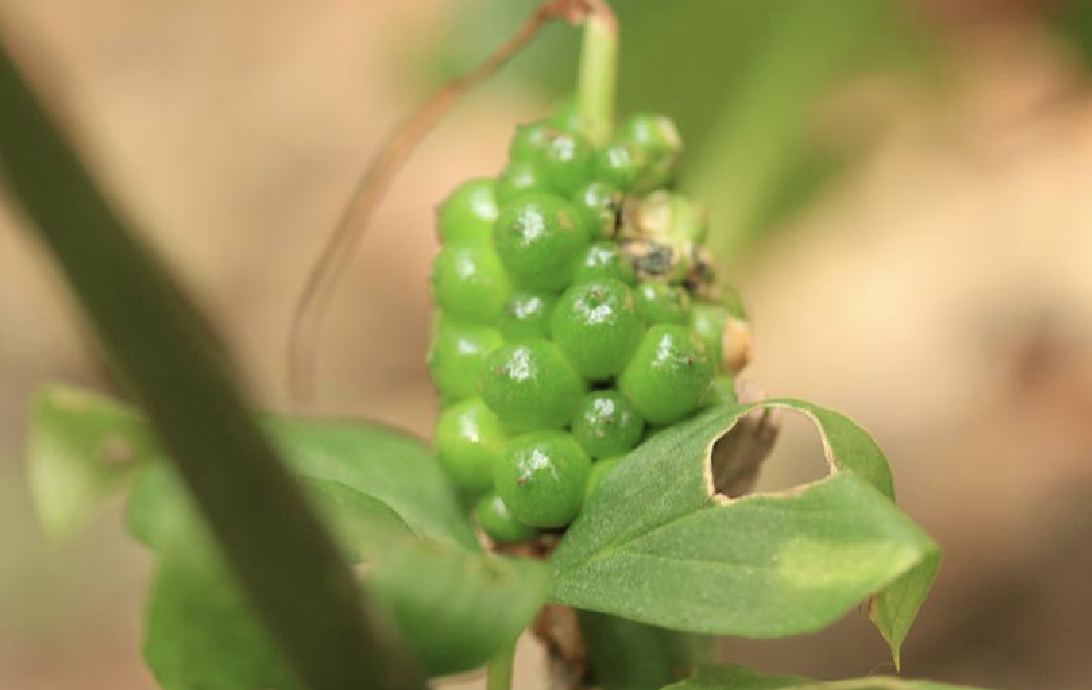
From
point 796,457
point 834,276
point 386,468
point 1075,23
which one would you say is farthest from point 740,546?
point 834,276

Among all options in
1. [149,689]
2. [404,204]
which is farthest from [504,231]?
[404,204]

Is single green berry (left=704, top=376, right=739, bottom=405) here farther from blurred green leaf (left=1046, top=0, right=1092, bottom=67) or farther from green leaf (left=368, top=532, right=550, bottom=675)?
blurred green leaf (left=1046, top=0, right=1092, bottom=67)

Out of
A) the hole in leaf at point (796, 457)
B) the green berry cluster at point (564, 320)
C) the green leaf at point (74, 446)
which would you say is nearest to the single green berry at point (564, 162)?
the green berry cluster at point (564, 320)

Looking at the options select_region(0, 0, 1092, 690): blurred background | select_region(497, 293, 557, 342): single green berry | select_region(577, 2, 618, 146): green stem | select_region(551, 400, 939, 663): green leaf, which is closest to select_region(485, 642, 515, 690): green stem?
select_region(551, 400, 939, 663): green leaf

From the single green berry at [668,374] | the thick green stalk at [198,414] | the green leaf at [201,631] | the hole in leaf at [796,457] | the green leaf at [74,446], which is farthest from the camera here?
the hole in leaf at [796,457]

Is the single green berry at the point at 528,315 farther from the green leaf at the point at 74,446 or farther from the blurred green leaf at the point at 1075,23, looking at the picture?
the blurred green leaf at the point at 1075,23

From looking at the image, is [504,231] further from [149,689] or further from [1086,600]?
[149,689]

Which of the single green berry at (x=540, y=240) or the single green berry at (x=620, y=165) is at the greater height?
the single green berry at (x=620, y=165)
